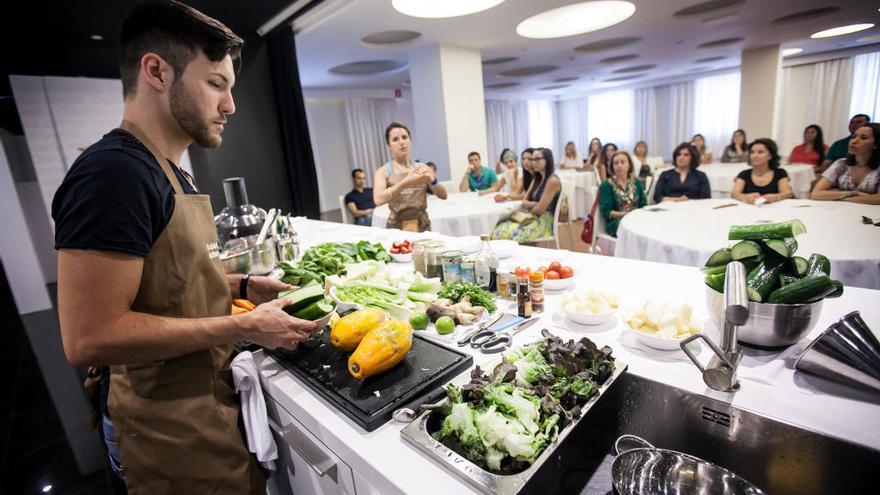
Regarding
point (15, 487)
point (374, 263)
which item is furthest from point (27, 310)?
point (374, 263)

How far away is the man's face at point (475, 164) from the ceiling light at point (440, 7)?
213 centimetres

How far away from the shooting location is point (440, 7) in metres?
4.40

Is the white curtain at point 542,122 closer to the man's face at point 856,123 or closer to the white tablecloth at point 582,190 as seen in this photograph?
the white tablecloth at point 582,190

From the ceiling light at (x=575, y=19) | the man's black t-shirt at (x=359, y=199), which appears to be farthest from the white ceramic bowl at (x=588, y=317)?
the man's black t-shirt at (x=359, y=199)

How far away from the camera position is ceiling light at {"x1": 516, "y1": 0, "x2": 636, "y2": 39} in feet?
15.8

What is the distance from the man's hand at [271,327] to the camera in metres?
1.00

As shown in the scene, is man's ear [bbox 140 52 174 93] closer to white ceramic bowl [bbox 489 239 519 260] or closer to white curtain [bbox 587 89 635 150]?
white ceramic bowl [bbox 489 239 519 260]

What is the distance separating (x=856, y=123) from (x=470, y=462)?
1.92 m

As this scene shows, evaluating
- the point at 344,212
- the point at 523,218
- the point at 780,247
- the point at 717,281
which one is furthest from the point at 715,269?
the point at 344,212

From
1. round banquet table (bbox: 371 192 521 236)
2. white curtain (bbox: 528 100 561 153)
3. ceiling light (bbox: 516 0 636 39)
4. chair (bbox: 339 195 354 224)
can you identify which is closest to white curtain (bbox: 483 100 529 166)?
white curtain (bbox: 528 100 561 153)

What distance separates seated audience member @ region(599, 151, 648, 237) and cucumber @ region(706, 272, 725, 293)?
2.97 metres

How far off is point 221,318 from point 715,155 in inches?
246

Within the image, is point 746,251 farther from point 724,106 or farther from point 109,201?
point 724,106

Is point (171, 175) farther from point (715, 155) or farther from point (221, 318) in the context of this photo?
point (715, 155)
